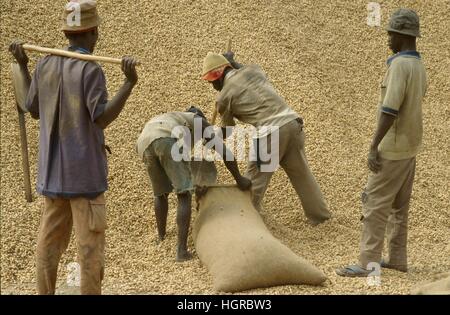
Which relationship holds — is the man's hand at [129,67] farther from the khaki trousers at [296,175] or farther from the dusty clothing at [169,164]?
the khaki trousers at [296,175]

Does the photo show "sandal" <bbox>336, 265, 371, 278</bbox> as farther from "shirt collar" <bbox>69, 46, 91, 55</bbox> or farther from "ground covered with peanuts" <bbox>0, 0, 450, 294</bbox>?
"shirt collar" <bbox>69, 46, 91, 55</bbox>

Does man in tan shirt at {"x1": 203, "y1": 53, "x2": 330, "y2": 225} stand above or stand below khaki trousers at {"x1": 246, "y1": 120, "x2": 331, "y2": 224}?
above

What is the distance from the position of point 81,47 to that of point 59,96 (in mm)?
314

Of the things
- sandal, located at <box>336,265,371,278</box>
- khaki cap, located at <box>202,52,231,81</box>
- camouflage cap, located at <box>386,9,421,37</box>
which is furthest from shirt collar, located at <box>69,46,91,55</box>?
sandal, located at <box>336,265,371,278</box>

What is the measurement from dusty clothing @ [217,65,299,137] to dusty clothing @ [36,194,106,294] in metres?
1.69

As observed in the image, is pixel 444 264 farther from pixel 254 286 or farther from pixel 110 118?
pixel 110 118

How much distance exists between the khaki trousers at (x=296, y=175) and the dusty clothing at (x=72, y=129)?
177 cm

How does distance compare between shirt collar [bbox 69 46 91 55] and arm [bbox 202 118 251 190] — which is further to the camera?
arm [bbox 202 118 251 190]

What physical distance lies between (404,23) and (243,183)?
1.35 metres

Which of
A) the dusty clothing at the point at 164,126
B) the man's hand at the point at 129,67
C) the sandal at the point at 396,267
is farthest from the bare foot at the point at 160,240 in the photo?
the man's hand at the point at 129,67

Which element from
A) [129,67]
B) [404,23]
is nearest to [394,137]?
[404,23]

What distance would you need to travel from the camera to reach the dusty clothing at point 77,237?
4.20 m

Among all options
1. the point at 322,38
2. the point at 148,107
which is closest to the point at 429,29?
the point at 322,38

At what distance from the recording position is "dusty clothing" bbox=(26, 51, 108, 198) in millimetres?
4133
